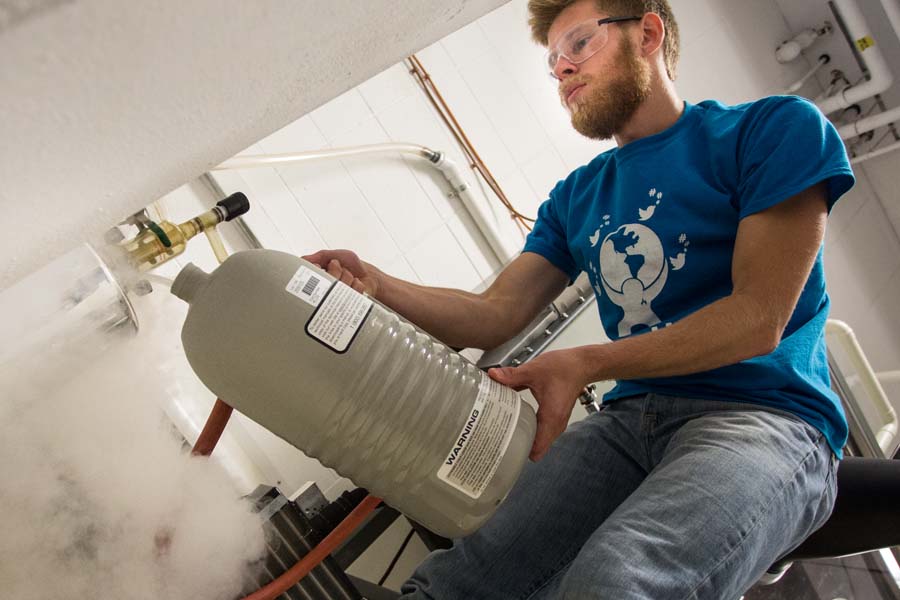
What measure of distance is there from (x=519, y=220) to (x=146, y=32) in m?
1.77

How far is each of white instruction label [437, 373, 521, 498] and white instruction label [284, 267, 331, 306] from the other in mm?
238

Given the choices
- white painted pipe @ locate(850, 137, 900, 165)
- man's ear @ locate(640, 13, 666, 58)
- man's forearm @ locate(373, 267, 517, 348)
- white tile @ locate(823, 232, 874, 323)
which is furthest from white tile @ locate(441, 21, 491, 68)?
white painted pipe @ locate(850, 137, 900, 165)

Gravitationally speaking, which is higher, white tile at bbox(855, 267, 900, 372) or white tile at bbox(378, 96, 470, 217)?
white tile at bbox(378, 96, 470, 217)

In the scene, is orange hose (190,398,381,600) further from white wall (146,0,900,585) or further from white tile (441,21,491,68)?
white tile (441,21,491,68)

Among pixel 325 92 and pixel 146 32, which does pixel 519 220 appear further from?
pixel 146 32

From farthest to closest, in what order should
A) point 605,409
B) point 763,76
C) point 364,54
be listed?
point 763,76 → point 605,409 → point 364,54

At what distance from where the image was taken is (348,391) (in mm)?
766

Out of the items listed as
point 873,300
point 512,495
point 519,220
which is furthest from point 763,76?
point 512,495

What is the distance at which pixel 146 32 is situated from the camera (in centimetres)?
29

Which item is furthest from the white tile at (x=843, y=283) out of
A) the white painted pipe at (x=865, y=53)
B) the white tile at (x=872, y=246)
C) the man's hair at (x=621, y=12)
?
the man's hair at (x=621, y=12)

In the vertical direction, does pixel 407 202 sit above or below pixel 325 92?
Answer: below

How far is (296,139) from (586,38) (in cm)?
76

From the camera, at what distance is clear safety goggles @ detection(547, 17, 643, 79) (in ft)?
3.98

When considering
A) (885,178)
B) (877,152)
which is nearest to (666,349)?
(877,152)
